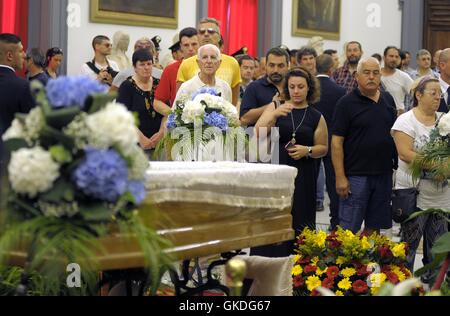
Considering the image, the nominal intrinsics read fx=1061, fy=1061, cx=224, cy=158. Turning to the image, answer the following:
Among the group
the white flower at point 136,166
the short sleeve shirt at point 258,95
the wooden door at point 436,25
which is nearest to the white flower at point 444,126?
the short sleeve shirt at point 258,95

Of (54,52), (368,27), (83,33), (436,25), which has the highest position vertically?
(436,25)

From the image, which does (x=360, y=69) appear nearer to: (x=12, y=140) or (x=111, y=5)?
(x=12, y=140)

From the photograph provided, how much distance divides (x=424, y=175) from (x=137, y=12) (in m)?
8.30

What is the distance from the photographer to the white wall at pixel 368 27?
21484mm

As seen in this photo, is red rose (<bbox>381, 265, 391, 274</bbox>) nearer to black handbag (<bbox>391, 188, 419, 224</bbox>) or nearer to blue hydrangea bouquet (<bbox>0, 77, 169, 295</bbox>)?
black handbag (<bbox>391, 188, 419, 224</bbox>)

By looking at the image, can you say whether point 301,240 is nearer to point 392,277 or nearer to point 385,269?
point 385,269

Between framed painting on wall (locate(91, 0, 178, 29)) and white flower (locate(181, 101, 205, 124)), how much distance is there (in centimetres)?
796

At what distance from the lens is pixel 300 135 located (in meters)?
8.19

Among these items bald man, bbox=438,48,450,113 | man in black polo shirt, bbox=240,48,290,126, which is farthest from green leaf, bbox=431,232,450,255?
bald man, bbox=438,48,450,113

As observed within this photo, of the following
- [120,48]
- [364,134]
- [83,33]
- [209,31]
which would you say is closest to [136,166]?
[364,134]

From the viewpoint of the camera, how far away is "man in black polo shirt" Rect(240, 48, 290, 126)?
29.2ft
